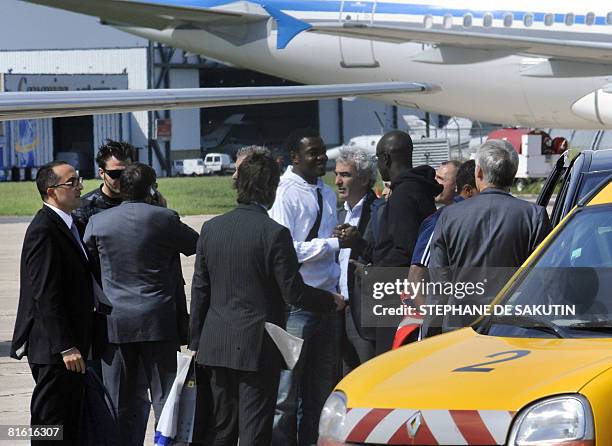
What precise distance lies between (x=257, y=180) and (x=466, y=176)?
1.74 metres

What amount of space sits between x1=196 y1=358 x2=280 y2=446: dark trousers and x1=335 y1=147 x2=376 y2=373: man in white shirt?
4.02 ft

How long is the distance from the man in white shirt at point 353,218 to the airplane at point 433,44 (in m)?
13.2

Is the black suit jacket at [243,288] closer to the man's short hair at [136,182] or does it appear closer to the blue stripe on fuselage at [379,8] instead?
the man's short hair at [136,182]

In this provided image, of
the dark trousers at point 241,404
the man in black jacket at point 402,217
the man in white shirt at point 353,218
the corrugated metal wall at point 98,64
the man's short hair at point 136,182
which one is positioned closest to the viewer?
the dark trousers at point 241,404

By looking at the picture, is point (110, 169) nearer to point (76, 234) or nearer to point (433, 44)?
point (76, 234)

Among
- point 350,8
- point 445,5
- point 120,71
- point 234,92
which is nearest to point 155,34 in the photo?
point 350,8

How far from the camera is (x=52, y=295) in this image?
6008 millimetres

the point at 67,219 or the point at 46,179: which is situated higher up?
the point at 46,179

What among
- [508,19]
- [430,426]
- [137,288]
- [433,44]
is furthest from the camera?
[433,44]

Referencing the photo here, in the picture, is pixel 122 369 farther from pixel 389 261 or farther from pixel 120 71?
pixel 120 71

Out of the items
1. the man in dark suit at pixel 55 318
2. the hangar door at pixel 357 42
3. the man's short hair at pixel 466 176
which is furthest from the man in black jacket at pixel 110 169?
the hangar door at pixel 357 42

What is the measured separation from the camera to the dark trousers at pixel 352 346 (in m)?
7.25

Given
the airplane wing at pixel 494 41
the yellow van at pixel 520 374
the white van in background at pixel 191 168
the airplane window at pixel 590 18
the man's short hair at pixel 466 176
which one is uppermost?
the airplane window at pixel 590 18

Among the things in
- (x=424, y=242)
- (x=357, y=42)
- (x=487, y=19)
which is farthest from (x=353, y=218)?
(x=357, y=42)
